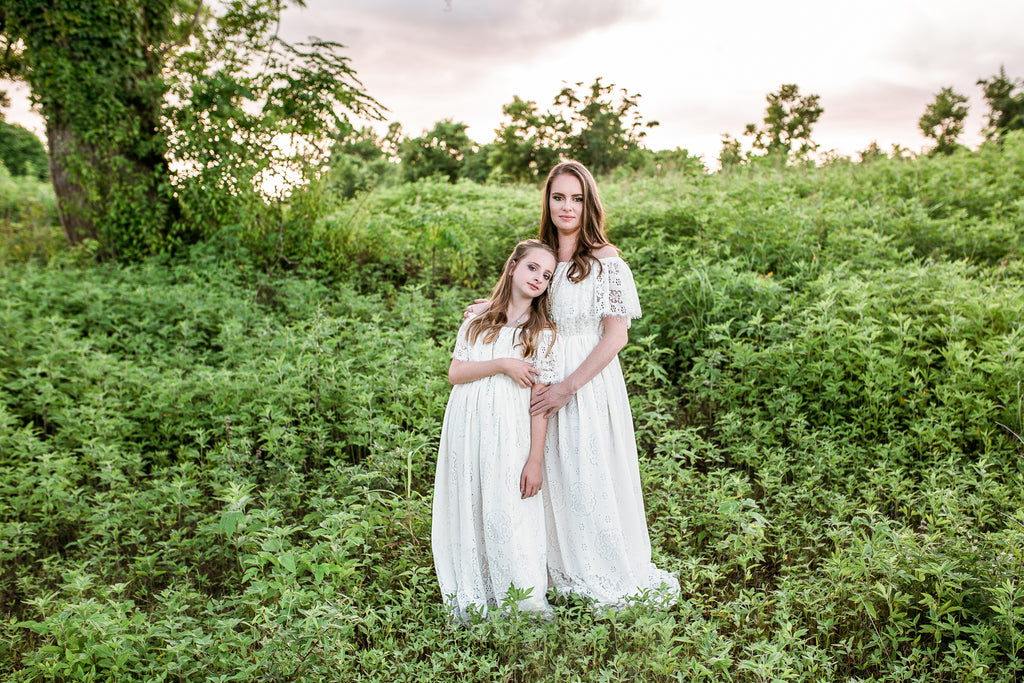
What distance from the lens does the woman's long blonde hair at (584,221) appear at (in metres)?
3.02

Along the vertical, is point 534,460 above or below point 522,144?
below

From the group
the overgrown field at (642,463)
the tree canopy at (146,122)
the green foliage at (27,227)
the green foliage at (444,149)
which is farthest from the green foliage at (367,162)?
the overgrown field at (642,463)

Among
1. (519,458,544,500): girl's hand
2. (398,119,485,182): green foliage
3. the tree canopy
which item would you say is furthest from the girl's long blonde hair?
(398,119,485,182): green foliage

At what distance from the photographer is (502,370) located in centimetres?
290

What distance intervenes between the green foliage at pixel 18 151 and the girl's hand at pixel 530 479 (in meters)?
36.4

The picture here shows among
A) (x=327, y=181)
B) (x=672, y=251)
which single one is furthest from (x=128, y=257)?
(x=672, y=251)

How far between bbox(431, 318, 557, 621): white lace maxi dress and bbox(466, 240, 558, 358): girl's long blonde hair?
32 millimetres

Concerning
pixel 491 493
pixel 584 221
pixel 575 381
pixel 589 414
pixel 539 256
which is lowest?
pixel 491 493

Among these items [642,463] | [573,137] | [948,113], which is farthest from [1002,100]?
[642,463]

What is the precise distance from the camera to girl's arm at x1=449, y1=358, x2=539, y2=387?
2.88 m

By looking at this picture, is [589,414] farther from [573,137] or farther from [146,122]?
[573,137]

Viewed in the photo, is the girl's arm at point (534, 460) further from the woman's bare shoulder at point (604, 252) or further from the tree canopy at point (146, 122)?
the tree canopy at point (146, 122)

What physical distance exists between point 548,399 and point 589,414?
0.25 meters

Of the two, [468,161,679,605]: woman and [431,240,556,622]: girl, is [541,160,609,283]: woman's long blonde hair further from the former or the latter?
[431,240,556,622]: girl
